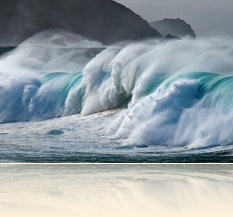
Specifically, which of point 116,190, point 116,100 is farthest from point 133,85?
point 116,190

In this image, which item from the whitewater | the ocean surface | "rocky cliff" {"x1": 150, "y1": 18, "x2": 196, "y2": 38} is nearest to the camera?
the ocean surface

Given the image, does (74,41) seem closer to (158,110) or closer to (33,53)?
(33,53)

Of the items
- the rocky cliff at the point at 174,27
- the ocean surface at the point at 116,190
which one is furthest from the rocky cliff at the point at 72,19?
the ocean surface at the point at 116,190

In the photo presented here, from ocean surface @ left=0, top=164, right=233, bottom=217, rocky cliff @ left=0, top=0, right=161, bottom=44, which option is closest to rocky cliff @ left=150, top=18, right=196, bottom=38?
rocky cliff @ left=0, top=0, right=161, bottom=44

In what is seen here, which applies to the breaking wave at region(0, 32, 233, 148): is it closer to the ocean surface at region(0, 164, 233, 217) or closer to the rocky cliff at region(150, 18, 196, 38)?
the rocky cliff at region(150, 18, 196, 38)

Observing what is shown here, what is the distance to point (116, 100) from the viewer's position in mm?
7727

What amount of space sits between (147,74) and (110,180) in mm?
2392

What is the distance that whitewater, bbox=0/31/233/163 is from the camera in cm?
738

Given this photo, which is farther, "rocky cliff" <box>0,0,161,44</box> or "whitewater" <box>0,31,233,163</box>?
"rocky cliff" <box>0,0,161,44</box>

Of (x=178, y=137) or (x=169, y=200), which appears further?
(x=178, y=137)

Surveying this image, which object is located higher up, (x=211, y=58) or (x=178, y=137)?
(x=211, y=58)

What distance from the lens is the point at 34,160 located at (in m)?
7.45

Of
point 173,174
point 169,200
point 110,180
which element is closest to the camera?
point 169,200

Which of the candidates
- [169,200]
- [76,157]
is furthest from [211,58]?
[169,200]
